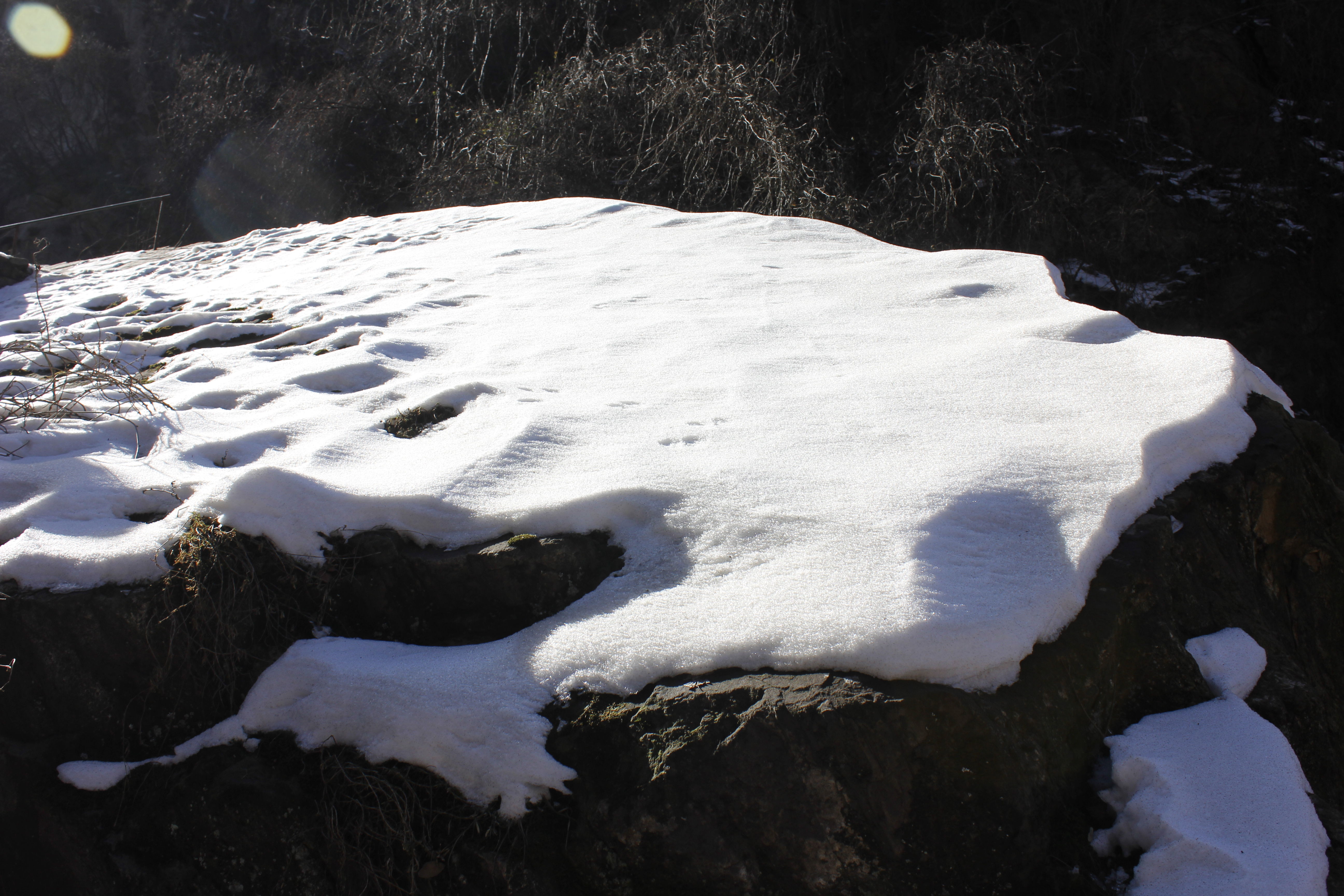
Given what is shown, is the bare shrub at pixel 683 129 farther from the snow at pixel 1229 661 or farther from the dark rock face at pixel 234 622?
the dark rock face at pixel 234 622

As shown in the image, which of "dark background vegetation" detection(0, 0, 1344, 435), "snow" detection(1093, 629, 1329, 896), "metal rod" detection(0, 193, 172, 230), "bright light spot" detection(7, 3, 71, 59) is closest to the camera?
"snow" detection(1093, 629, 1329, 896)

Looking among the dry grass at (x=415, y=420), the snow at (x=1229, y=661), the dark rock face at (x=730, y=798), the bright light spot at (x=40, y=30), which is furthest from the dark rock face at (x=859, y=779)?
the bright light spot at (x=40, y=30)

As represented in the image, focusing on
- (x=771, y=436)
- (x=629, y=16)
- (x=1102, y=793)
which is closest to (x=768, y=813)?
(x=1102, y=793)

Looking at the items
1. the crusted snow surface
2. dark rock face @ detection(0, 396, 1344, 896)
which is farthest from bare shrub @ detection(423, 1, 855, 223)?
dark rock face @ detection(0, 396, 1344, 896)

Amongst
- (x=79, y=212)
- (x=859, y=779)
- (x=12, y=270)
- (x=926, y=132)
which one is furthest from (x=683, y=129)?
(x=859, y=779)

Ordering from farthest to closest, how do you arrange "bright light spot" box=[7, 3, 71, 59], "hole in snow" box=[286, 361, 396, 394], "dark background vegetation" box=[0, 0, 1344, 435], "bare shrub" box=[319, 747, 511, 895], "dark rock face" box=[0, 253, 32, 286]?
1. "bright light spot" box=[7, 3, 71, 59]
2. "dark background vegetation" box=[0, 0, 1344, 435]
3. "dark rock face" box=[0, 253, 32, 286]
4. "hole in snow" box=[286, 361, 396, 394]
5. "bare shrub" box=[319, 747, 511, 895]

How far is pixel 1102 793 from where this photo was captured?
152 centimetres

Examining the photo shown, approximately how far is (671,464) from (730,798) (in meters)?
0.85

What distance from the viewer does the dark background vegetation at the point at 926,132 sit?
6062mm

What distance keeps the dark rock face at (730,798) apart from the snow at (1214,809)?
52 mm

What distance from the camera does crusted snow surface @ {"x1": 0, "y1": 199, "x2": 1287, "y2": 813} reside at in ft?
5.22

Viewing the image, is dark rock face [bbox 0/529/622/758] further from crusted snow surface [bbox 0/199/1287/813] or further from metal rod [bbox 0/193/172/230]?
metal rod [bbox 0/193/172/230]

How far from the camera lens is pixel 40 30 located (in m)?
13.1

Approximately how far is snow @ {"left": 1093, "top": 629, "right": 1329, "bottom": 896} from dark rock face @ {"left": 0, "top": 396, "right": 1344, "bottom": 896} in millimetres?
52
